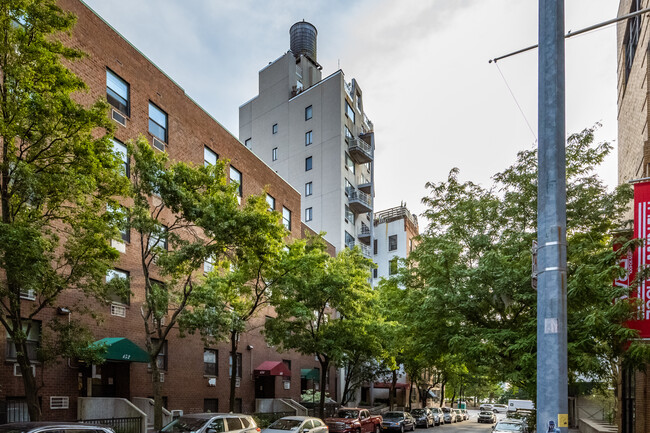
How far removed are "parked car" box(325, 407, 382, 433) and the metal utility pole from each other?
21.7 m

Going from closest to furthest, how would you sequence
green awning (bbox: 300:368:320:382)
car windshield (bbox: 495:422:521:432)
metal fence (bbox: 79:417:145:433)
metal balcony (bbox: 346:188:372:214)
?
metal fence (bbox: 79:417:145:433)
car windshield (bbox: 495:422:521:432)
green awning (bbox: 300:368:320:382)
metal balcony (bbox: 346:188:372:214)

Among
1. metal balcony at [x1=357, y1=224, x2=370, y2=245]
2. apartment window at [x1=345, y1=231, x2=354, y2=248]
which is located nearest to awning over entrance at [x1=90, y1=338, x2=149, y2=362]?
apartment window at [x1=345, y1=231, x2=354, y2=248]

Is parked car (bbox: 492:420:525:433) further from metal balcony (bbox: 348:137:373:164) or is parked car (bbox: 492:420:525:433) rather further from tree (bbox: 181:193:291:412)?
metal balcony (bbox: 348:137:373:164)

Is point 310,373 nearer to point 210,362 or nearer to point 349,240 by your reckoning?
point 210,362

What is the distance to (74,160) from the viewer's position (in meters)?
12.2

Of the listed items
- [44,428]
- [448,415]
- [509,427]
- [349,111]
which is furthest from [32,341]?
[448,415]

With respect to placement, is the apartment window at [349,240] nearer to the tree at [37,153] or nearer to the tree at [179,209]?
the tree at [179,209]

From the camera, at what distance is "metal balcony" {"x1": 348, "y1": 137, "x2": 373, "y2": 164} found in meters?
51.5

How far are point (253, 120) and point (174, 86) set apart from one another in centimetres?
3102

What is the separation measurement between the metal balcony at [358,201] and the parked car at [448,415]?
2063 centimetres

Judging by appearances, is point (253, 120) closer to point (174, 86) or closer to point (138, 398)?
point (174, 86)

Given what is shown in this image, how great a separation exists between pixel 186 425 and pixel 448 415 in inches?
1630

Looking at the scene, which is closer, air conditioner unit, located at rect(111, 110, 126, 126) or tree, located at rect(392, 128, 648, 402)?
tree, located at rect(392, 128, 648, 402)

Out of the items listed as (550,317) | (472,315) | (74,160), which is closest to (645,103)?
(472,315)
